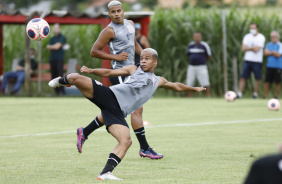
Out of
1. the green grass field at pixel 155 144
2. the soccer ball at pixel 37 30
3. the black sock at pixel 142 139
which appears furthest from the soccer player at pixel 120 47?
the soccer ball at pixel 37 30

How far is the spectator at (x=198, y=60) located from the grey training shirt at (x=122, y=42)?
12416 millimetres

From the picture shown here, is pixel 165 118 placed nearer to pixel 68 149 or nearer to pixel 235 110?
pixel 235 110

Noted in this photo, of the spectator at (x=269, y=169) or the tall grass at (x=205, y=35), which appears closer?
the spectator at (x=269, y=169)

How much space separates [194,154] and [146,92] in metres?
1.74

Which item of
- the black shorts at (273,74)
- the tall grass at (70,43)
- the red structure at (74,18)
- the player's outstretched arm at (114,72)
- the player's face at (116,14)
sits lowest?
the black shorts at (273,74)

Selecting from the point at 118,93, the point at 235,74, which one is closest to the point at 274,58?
the point at 235,74

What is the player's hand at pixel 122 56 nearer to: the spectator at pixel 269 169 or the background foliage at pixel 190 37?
the spectator at pixel 269 169

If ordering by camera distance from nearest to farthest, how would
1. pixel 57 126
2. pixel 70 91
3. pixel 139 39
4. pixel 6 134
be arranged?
pixel 6 134 → pixel 57 126 → pixel 139 39 → pixel 70 91

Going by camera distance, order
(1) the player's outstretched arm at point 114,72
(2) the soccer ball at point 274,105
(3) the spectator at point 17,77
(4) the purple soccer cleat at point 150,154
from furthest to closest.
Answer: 1. (3) the spectator at point 17,77
2. (2) the soccer ball at point 274,105
3. (4) the purple soccer cleat at point 150,154
4. (1) the player's outstretched arm at point 114,72

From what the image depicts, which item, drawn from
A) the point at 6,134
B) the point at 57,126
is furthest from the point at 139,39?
the point at 6,134

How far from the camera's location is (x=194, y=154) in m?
8.80

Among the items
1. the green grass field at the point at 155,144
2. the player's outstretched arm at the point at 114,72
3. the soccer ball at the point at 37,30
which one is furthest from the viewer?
the soccer ball at the point at 37,30

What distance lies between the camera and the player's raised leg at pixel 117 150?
264 inches

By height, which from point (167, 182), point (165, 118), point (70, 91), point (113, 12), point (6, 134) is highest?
point (113, 12)
